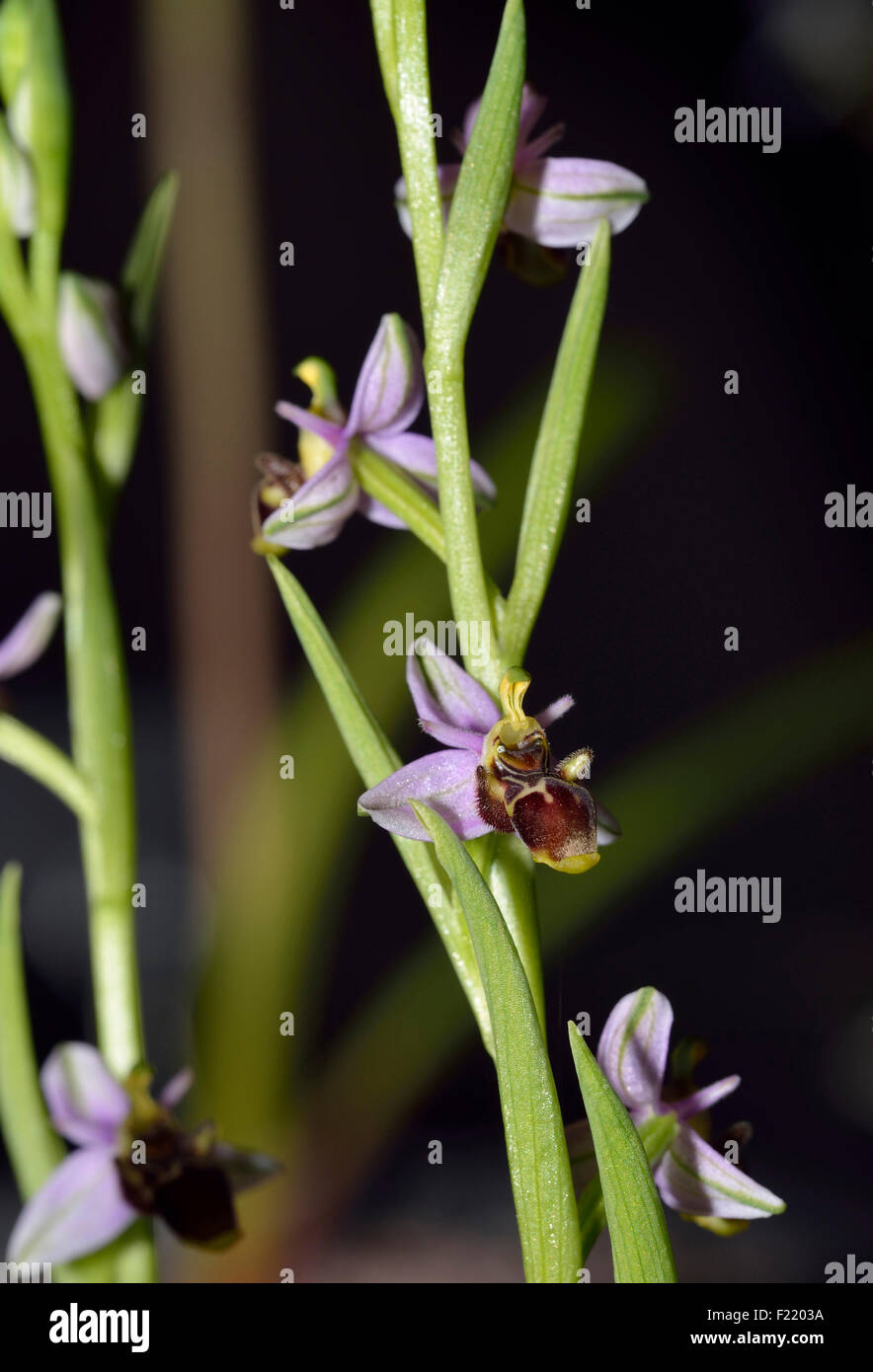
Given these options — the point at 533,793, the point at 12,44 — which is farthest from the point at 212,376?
the point at 533,793

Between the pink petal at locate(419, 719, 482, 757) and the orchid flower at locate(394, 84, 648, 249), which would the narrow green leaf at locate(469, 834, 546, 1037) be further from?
the orchid flower at locate(394, 84, 648, 249)

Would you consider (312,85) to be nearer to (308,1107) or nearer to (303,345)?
(303,345)

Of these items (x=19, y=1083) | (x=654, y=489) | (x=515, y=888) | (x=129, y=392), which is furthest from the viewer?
(x=654, y=489)

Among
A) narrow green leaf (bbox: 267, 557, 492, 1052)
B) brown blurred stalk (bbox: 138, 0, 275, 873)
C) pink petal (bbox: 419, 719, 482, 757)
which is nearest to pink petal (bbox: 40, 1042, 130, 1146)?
narrow green leaf (bbox: 267, 557, 492, 1052)

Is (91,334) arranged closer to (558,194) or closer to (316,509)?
(316,509)

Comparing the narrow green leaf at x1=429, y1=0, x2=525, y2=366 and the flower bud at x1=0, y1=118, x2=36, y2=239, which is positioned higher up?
the flower bud at x1=0, y1=118, x2=36, y2=239

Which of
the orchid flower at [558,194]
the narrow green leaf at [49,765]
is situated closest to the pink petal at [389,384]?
the orchid flower at [558,194]
